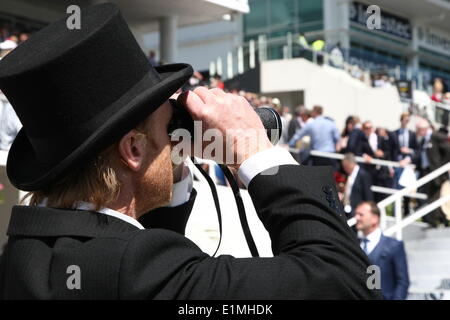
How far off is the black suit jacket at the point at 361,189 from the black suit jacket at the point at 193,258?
8819 mm

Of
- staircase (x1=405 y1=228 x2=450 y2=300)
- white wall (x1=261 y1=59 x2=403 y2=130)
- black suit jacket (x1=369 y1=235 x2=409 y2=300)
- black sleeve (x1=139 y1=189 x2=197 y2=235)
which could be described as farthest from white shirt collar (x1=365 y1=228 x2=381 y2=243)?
white wall (x1=261 y1=59 x2=403 y2=130)

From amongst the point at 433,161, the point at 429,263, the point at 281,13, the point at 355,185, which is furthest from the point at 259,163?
the point at 281,13

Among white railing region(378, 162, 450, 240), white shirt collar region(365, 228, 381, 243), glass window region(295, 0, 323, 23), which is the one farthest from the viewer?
glass window region(295, 0, 323, 23)

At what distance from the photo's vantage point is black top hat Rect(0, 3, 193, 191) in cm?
154

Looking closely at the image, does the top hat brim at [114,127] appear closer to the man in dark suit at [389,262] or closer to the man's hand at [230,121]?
the man's hand at [230,121]

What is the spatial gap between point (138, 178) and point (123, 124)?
0.50 ft

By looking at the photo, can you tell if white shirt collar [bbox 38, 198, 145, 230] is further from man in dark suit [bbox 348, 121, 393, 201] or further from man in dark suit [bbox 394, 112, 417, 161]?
man in dark suit [bbox 394, 112, 417, 161]

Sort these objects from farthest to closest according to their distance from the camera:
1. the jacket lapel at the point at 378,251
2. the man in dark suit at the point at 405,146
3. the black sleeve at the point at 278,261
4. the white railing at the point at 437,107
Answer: the white railing at the point at 437,107
the man in dark suit at the point at 405,146
the jacket lapel at the point at 378,251
the black sleeve at the point at 278,261

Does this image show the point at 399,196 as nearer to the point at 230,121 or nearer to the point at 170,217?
the point at 170,217

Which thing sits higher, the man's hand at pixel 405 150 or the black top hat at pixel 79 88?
A: the man's hand at pixel 405 150

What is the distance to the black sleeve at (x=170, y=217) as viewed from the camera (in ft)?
6.42

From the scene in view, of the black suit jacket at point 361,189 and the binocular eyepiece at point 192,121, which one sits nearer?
the binocular eyepiece at point 192,121

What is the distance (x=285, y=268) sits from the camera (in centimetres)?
149

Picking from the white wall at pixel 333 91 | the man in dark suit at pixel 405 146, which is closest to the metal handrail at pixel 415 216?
the man in dark suit at pixel 405 146
